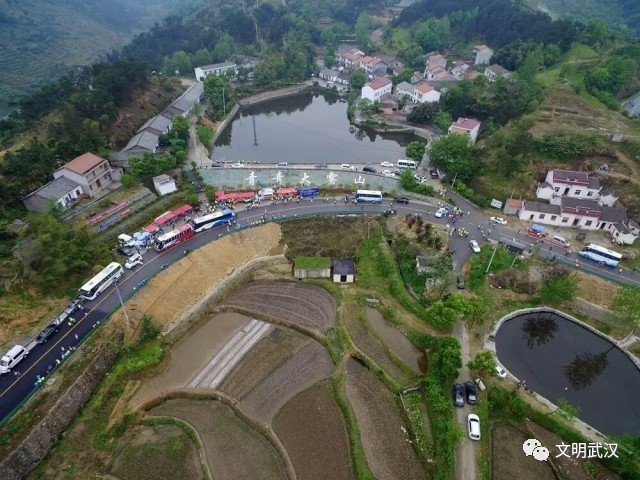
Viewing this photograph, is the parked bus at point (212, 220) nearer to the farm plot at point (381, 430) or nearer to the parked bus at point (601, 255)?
the farm plot at point (381, 430)

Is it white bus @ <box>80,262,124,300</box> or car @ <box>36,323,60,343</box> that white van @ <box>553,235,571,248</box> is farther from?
car @ <box>36,323,60,343</box>

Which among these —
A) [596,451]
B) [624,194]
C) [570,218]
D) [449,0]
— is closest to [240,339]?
[596,451]

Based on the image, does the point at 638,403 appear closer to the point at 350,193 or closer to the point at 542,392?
the point at 542,392

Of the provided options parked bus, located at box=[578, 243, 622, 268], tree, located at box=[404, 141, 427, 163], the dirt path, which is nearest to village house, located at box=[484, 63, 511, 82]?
tree, located at box=[404, 141, 427, 163]

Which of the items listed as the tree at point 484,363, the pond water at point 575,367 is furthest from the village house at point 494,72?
the tree at point 484,363

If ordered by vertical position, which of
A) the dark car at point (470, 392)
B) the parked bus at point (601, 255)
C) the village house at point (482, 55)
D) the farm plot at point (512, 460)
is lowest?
the farm plot at point (512, 460)
